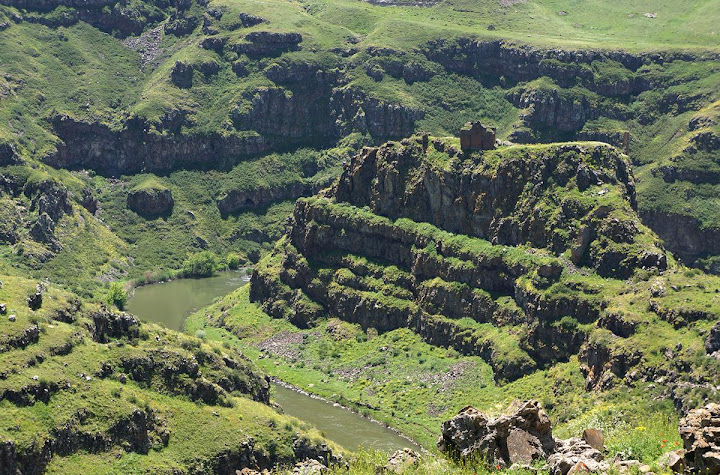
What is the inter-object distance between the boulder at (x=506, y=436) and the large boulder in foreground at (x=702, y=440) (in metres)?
11.4

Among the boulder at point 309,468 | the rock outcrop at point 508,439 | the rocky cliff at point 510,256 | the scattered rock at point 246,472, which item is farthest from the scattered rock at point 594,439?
the rocky cliff at point 510,256

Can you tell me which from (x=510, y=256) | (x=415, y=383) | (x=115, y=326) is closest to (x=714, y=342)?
(x=510, y=256)

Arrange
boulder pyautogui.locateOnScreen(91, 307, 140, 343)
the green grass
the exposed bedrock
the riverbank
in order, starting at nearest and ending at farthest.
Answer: boulder pyautogui.locateOnScreen(91, 307, 140, 343)
the green grass
the riverbank
the exposed bedrock

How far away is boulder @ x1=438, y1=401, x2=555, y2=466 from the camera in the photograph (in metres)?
64.9

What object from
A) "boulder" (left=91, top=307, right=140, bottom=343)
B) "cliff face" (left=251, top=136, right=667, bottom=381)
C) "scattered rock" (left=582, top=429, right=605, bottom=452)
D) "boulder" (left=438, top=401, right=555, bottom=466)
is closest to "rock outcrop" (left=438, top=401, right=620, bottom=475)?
"boulder" (left=438, top=401, right=555, bottom=466)

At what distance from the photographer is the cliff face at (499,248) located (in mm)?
159250

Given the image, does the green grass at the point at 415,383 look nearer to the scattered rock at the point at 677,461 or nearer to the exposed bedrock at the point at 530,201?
the exposed bedrock at the point at 530,201

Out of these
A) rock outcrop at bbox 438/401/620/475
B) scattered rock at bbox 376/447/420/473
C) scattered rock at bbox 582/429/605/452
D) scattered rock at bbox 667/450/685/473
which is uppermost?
scattered rock at bbox 667/450/685/473

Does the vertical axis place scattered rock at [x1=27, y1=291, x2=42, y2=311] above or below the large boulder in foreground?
below

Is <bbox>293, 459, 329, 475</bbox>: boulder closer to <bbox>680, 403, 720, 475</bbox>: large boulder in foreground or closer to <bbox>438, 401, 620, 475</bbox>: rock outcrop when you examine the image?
<bbox>438, 401, 620, 475</bbox>: rock outcrop

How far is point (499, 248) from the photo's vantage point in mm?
177125

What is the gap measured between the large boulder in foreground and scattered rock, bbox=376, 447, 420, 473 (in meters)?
19.5

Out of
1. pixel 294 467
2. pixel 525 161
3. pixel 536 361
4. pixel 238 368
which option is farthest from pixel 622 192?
pixel 294 467

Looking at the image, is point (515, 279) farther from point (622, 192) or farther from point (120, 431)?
point (120, 431)
